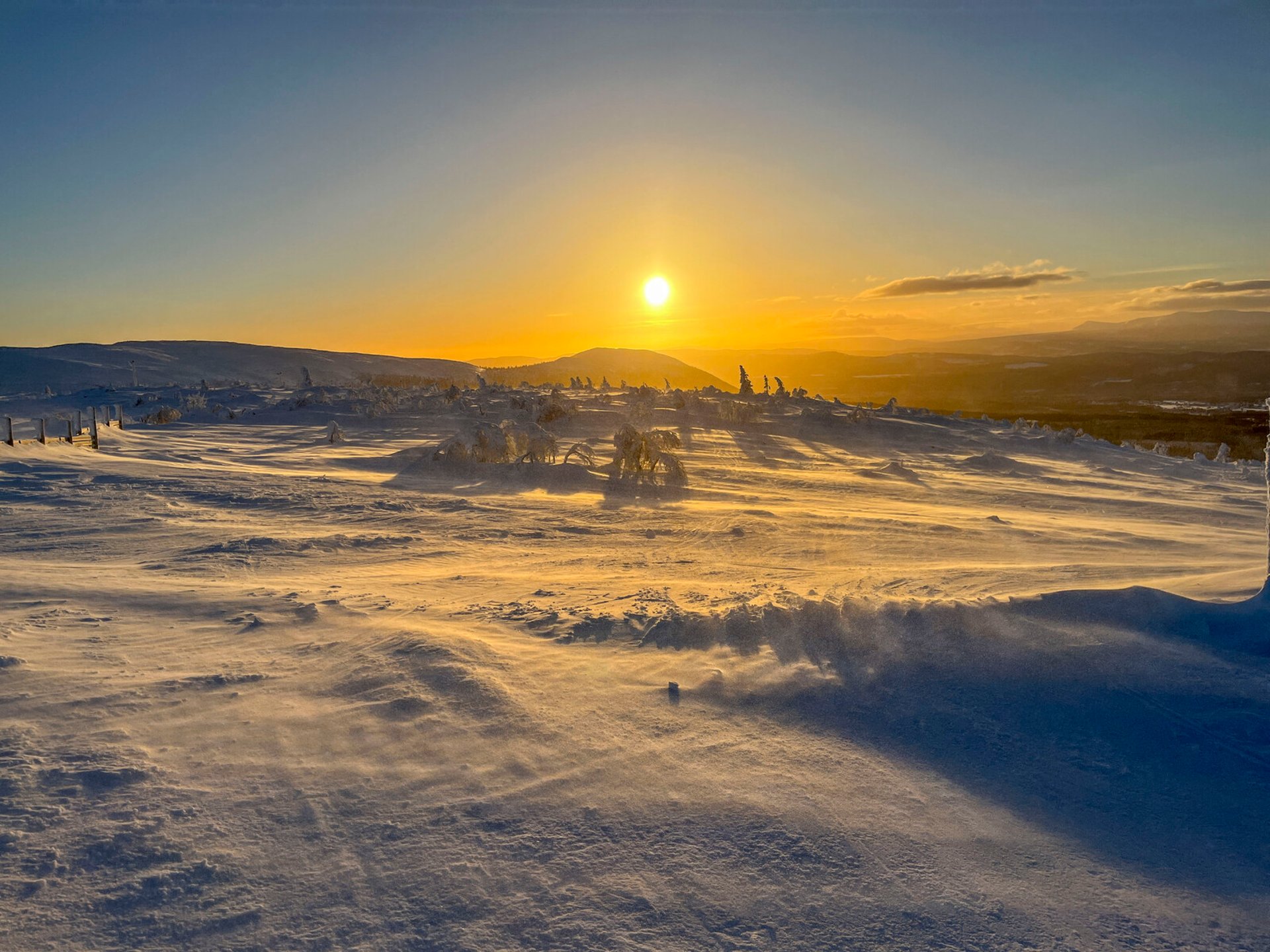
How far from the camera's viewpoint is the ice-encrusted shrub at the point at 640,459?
41.0 ft

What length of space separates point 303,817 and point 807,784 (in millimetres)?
2015

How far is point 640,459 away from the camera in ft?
42.5

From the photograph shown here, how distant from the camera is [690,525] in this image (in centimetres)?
891

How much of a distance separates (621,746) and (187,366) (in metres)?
62.9

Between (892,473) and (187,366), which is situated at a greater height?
(187,366)

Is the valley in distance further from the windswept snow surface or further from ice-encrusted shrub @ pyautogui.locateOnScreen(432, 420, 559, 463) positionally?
ice-encrusted shrub @ pyautogui.locateOnScreen(432, 420, 559, 463)

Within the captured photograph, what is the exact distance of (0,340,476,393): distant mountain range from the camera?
46.2 meters

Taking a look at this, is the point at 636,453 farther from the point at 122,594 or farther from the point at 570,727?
the point at 570,727

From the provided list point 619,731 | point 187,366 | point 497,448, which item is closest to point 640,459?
point 497,448

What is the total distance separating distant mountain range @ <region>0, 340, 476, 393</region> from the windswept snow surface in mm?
35593

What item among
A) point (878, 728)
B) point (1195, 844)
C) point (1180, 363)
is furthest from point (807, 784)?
point (1180, 363)

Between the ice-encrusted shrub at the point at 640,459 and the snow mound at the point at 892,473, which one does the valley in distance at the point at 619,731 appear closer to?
the ice-encrusted shrub at the point at 640,459

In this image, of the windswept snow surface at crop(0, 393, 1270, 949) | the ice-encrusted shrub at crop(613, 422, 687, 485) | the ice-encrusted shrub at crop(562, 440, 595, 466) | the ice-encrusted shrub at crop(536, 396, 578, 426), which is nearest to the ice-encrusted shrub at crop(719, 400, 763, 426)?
the ice-encrusted shrub at crop(536, 396, 578, 426)

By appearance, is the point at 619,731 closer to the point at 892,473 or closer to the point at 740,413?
the point at 892,473
